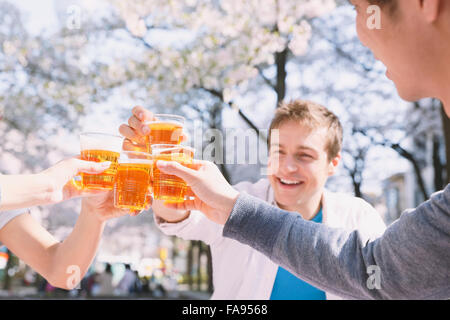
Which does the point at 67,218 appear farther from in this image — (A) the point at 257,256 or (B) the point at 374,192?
(A) the point at 257,256

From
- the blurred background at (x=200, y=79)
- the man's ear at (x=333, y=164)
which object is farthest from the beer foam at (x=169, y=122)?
the blurred background at (x=200, y=79)

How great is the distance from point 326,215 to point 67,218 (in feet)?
54.9

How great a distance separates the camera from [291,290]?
279 cm

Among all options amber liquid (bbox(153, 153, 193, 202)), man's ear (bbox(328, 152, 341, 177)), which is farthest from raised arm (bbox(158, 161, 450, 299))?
man's ear (bbox(328, 152, 341, 177))

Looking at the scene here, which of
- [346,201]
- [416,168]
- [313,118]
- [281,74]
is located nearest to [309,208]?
A: [346,201]

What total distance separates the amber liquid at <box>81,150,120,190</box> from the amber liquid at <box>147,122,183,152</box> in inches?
8.2

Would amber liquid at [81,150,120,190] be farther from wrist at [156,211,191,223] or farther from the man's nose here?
the man's nose

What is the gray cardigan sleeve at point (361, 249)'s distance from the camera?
53.1 inches

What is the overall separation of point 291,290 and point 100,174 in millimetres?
1511

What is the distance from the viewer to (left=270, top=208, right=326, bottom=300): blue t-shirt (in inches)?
108

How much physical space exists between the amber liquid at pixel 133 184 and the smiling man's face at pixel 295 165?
1326 mm

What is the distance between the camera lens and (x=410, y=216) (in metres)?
1.41

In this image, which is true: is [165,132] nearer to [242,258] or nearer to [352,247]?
[352,247]
